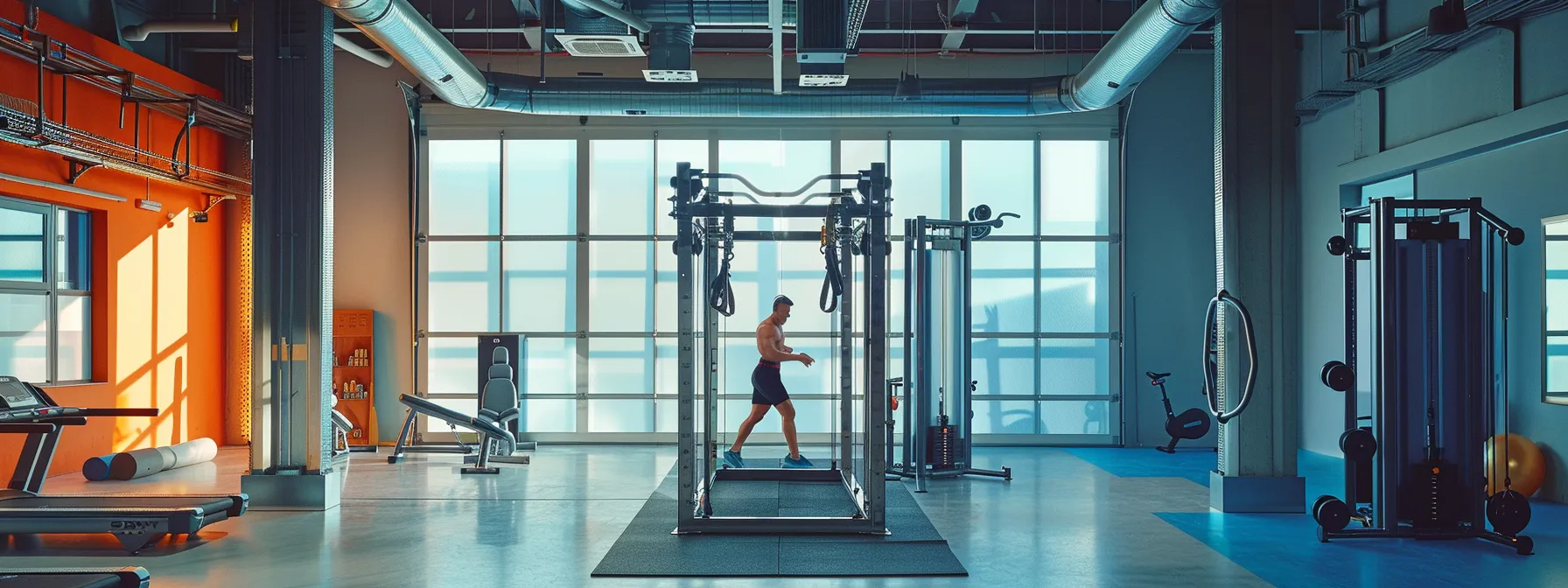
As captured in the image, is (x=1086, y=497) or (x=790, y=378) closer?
(x=1086, y=497)

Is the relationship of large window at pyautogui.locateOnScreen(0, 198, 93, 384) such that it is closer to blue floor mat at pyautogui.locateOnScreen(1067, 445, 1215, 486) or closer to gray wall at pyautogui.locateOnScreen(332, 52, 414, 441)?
gray wall at pyautogui.locateOnScreen(332, 52, 414, 441)

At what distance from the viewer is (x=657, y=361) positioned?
1154cm

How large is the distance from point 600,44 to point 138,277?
211 inches

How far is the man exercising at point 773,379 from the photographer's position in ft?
28.0

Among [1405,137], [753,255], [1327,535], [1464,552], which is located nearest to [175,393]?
[753,255]

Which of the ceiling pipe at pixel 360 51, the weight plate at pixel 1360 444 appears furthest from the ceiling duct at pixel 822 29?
the ceiling pipe at pixel 360 51

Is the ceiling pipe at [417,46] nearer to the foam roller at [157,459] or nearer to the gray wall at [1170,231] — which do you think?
the foam roller at [157,459]

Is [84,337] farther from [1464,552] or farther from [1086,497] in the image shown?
[1464,552]

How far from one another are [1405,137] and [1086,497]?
418 cm

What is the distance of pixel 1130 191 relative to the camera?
11492 millimetres

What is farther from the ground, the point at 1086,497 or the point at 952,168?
the point at 952,168

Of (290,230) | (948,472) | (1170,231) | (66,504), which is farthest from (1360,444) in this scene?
(66,504)

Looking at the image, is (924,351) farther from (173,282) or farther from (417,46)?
(173,282)

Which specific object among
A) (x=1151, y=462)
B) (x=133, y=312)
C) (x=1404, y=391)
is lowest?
(x=1151, y=462)
